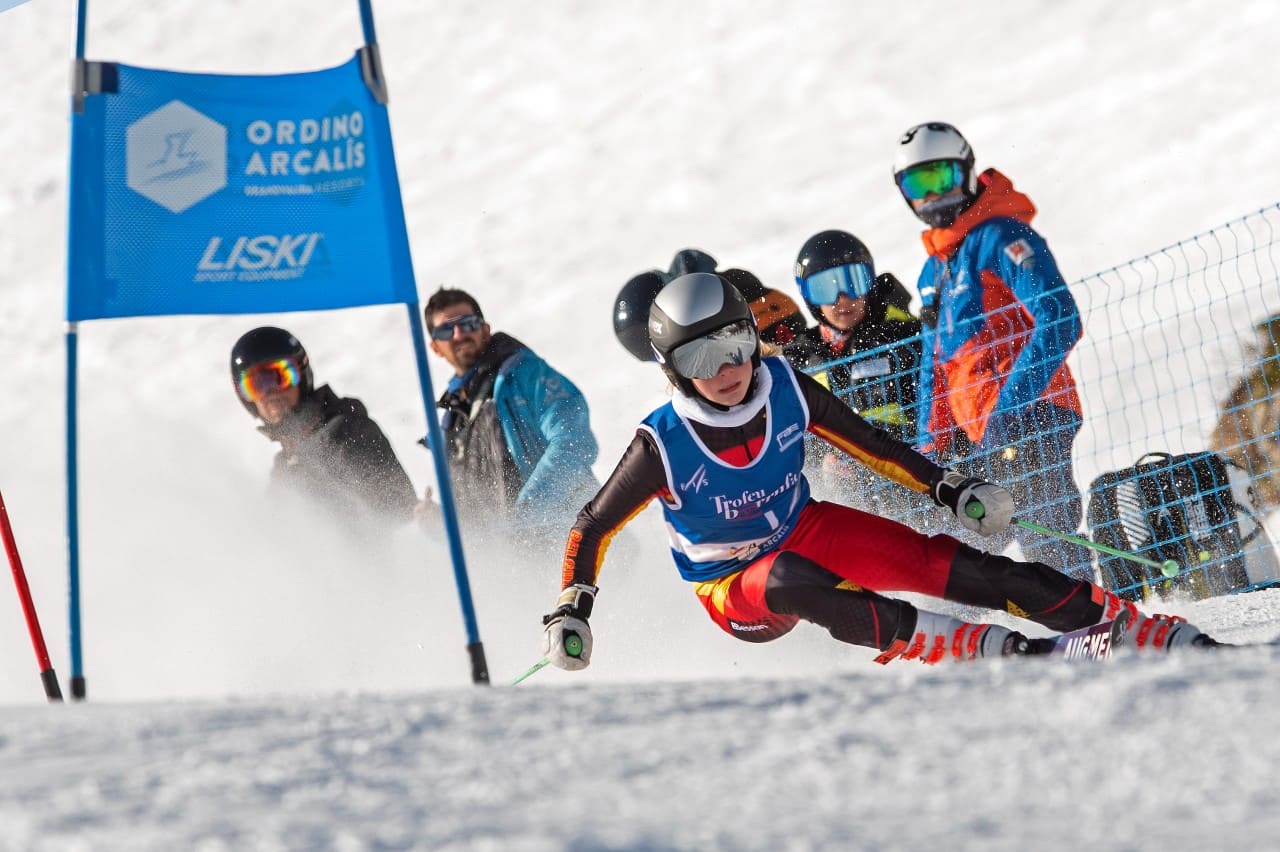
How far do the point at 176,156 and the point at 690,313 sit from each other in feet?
5.07

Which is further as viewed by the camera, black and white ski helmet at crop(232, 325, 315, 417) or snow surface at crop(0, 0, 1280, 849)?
black and white ski helmet at crop(232, 325, 315, 417)

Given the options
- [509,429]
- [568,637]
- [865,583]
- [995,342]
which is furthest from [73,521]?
[995,342]

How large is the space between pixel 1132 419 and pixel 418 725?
748 cm

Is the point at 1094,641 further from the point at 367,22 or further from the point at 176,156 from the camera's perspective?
the point at 176,156

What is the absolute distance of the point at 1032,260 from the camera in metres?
5.66

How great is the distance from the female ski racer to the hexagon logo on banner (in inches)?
55.2

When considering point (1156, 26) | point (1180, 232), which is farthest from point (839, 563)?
point (1156, 26)

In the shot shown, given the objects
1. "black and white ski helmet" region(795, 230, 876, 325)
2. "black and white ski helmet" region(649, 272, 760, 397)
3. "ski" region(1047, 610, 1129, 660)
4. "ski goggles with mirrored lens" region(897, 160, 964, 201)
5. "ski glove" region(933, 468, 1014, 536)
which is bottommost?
"ski" region(1047, 610, 1129, 660)

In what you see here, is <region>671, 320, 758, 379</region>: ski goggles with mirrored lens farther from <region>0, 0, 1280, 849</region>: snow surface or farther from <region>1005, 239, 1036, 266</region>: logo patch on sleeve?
<region>1005, 239, 1036, 266</region>: logo patch on sleeve

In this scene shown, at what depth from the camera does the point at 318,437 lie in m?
7.07

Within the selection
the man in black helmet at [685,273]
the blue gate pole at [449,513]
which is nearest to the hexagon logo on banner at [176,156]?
the blue gate pole at [449,513]

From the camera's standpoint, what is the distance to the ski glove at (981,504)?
4383mm

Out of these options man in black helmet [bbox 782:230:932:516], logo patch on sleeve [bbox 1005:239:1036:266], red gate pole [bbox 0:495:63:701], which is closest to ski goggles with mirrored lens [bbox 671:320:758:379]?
logo patch on sleeve [bbox 1005:239:1036:266]

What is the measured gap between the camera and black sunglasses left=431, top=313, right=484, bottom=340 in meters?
6.66
